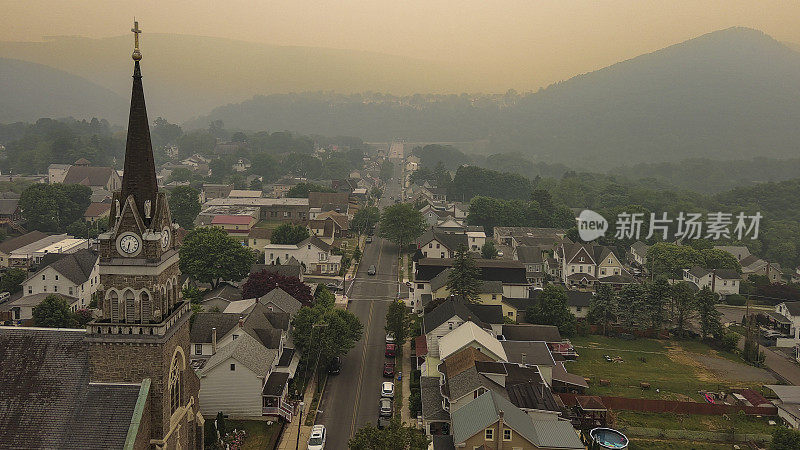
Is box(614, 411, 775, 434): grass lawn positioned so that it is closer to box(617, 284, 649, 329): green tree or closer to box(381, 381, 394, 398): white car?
box(381, 381, 394, 398): white car

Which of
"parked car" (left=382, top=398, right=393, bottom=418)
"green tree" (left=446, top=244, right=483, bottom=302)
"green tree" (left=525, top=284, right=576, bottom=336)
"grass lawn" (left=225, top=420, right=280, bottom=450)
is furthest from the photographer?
"green tree" (left=446, top=244, right=483, bottom=302)

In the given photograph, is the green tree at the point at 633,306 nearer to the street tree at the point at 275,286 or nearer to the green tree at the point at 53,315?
the street tree at the point at 275,286

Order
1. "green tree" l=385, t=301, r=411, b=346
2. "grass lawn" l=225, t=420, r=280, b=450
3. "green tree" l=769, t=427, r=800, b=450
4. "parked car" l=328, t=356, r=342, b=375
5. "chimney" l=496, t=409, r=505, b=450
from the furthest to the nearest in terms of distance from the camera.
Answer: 1. "green tree" l=385, t=301, r=411, b=346
2. "parked car" l=328, t=356, r=342, b=375
3. "grass lawn" l=225, t=420, r=280, b=450
4. "green tree" l=769, t=427, r=800, b=450
5. "chimney" l=496, t=409, r=505, b=450

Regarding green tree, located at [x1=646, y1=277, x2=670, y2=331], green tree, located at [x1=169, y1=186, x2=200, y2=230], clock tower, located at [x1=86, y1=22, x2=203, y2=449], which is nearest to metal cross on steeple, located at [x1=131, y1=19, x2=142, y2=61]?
clock tower, located at [x1=86, y1=22, x2=203, y2=449]

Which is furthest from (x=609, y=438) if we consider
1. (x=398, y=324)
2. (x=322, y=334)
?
(x=322, y=334)

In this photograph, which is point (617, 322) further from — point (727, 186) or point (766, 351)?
point (727, 186)

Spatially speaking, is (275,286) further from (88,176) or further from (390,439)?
(88,176)

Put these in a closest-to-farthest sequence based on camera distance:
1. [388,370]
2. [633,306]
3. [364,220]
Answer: [388,370] < [633,306] < [364,220]

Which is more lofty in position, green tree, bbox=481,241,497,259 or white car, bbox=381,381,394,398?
green tree, bbox=481,241,497,259
